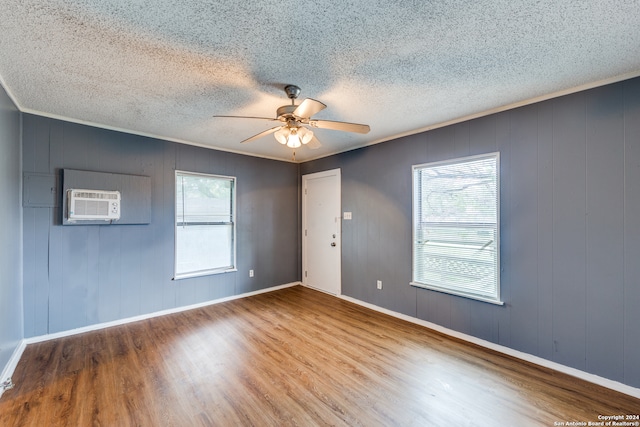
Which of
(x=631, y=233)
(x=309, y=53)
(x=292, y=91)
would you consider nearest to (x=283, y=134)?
(x=292, y=91)

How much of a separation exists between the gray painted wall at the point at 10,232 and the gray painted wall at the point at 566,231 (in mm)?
4083

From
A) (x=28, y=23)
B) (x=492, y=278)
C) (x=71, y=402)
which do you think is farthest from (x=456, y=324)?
(x=28, y=23)

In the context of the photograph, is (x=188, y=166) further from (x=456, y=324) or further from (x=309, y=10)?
(x=456, y=324)

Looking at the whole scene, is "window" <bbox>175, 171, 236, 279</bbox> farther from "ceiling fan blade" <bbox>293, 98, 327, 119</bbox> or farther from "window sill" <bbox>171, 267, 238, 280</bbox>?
"ceiling fan blade" <bbox>293, 98, 327, 119</bbox>

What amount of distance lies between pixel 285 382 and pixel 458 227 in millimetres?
2390

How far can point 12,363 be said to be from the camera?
2.36 meters

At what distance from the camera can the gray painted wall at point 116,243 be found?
2865mm

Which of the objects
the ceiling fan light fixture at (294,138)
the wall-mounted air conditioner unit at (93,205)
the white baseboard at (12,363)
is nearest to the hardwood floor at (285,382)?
the white baseboard at (12,363)

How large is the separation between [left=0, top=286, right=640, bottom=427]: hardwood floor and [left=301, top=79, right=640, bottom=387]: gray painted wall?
29 centimetres

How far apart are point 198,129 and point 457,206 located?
10.8ft

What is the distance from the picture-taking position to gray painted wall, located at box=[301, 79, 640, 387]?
2068 mm

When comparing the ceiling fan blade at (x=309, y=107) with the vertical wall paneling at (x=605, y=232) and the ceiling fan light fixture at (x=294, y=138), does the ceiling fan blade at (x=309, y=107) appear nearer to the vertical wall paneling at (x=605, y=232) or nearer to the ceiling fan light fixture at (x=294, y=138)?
the ceiling fan light fixture at (x=294, y=138)

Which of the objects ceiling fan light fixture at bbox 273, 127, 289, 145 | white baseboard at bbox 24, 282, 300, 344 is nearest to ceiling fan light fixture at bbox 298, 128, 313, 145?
ceiling fan light fixture at bbox 273, 127, 289, 145

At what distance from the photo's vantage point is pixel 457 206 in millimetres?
3033
